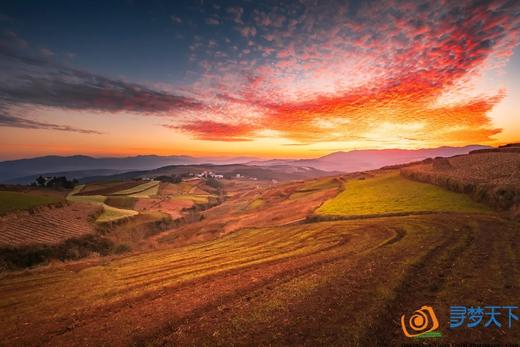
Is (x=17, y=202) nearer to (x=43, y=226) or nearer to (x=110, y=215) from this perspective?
(x=43, y=226)

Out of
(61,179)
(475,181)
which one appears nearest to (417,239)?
(475,181)

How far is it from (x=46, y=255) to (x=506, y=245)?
6108cm

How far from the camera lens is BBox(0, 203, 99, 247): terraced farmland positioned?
144 feet

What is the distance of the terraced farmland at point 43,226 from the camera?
43.8 m

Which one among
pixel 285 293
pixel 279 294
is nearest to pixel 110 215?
pixel 279 294

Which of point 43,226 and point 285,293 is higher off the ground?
point 285,293
